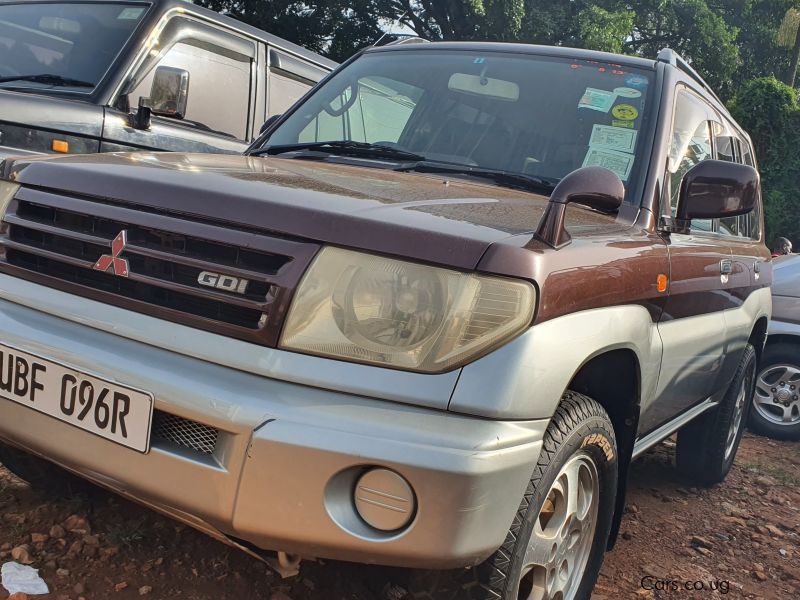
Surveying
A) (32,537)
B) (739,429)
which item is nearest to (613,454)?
(32,537)

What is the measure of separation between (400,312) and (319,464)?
0.37 meters

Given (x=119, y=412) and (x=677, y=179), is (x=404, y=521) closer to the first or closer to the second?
(x=119, y=412)

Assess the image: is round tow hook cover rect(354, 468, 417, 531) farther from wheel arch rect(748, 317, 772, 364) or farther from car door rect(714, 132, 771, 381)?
wheel arch rect(748, 317, 772, 364)

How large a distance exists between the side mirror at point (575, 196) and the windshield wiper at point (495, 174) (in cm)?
44

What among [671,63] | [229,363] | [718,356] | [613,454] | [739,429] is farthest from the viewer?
[739,429]

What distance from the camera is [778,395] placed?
618 centimetres

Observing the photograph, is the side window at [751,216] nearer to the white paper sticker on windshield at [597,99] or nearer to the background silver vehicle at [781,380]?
the white paper sticker on windshield at [597,99]

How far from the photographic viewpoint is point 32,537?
2.51 m

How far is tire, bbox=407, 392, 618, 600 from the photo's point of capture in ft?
5.96

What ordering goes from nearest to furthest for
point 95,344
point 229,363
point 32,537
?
point 229,363, point 95,344, point 32,537

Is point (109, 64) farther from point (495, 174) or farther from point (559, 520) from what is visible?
point (559, 520)

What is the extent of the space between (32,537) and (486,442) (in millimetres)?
1627

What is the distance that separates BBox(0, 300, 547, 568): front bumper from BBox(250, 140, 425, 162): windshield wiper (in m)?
1.36

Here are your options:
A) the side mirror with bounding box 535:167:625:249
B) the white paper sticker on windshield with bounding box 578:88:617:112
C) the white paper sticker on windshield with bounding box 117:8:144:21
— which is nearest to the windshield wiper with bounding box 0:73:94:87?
the white paper sticker on windshield with bounding box 117:8:144:21
